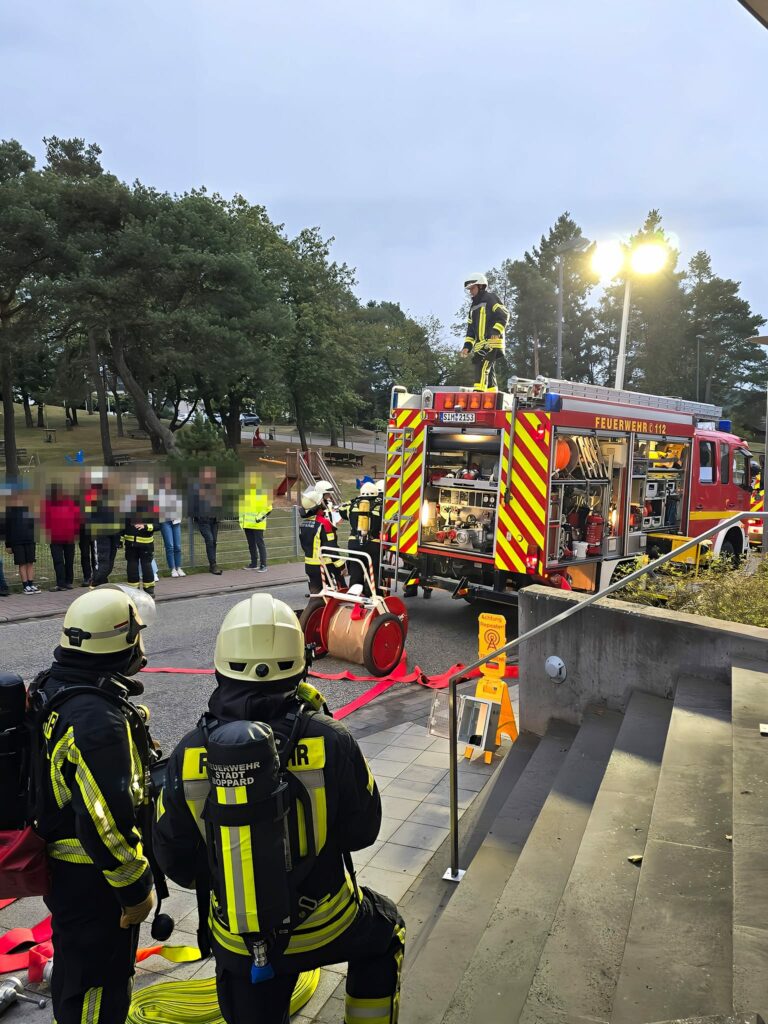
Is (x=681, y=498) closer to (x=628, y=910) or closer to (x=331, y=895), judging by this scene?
(x=628, y=910)

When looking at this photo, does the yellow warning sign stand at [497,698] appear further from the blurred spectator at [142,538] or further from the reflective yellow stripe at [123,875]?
the blurred spectator at [142,538]

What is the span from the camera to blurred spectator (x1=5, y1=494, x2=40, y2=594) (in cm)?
1029

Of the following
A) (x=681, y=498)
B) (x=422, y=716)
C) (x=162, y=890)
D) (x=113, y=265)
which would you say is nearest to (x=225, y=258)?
(x=113, y=265)

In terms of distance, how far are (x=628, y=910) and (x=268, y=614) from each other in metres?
1.86

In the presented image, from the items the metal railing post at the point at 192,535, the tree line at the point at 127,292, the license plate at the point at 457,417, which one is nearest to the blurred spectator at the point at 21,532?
the metal railing post at the point at 192,535

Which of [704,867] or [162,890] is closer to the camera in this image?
[704,867]

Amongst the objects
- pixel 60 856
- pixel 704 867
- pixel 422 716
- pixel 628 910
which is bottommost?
pixel 422 716

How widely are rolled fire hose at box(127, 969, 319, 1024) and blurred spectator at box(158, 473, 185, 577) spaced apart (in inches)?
300

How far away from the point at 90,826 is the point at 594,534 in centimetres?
802

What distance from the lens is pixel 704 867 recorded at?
2.77m

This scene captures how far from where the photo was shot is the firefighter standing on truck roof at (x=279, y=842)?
6.17ft

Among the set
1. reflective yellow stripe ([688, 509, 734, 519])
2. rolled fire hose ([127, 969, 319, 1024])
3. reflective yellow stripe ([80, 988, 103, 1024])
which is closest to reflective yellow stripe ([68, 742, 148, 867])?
reflective yellow stripe ([80, 988, 103, 1024])

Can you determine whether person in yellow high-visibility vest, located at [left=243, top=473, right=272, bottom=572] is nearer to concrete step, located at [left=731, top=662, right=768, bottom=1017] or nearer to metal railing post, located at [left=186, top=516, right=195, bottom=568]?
metal railing post, located at [left=186, top=516, right=195, bottom=568]

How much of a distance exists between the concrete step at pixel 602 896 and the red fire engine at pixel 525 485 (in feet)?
15.7
